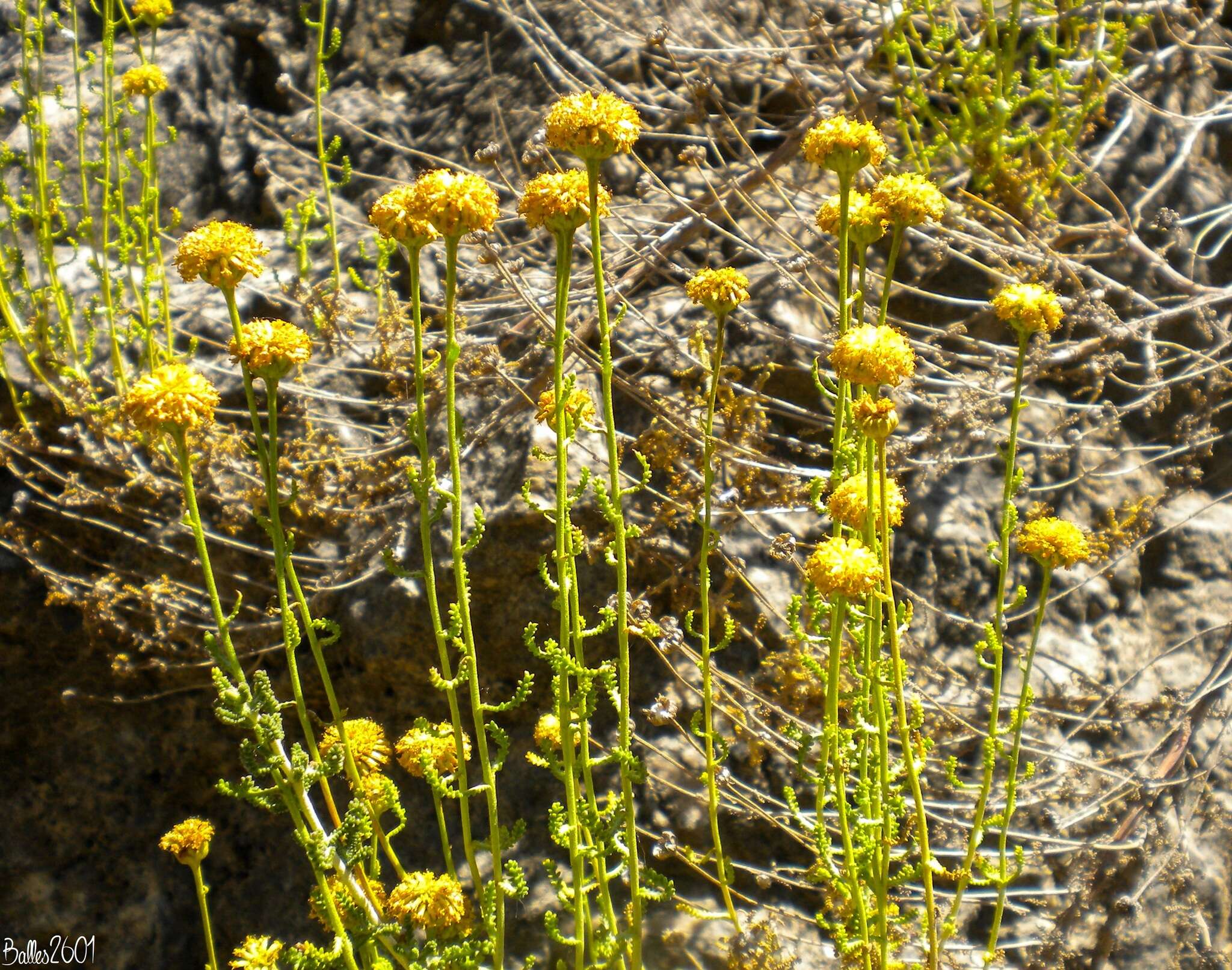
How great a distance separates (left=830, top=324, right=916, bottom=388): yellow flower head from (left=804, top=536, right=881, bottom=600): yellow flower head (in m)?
0.22

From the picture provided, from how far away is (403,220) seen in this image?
1.24 meters

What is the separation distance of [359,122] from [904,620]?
2.56 metres

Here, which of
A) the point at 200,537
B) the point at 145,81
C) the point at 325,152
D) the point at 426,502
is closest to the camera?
the point at 200,537

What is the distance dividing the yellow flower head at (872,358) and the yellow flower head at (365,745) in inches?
36.8

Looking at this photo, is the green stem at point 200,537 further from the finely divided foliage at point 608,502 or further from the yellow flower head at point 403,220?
the yellow flower head at point 403,220

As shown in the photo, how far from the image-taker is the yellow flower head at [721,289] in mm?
1405

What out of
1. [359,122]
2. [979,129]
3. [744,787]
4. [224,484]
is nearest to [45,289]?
[224,484]

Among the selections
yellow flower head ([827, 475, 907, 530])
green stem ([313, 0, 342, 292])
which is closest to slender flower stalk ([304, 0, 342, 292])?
green stem ([313, 0, 342, 292])

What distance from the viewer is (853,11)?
302 centimetres

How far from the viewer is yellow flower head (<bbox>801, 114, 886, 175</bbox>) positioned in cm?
140

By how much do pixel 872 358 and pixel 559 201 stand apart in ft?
1.43

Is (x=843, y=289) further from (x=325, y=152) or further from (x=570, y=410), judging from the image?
(x=325, y=152)

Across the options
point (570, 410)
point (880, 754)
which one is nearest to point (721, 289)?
point (570, 410)

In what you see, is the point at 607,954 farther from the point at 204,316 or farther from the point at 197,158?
the point at 197,158
